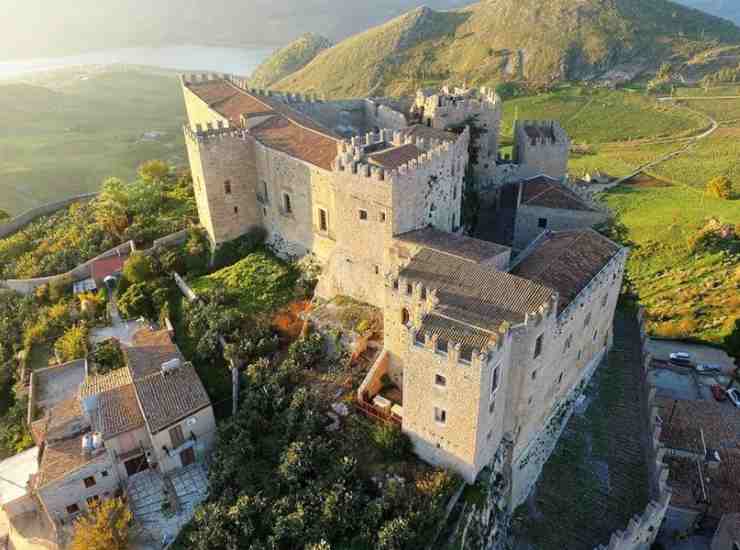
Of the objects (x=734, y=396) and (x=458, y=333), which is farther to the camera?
(x=734, y=396)

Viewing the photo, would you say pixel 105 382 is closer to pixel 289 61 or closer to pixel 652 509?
pixel 652 509

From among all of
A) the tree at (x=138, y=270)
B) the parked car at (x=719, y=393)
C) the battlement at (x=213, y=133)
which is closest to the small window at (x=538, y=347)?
the parked car at (x=719, y=393)

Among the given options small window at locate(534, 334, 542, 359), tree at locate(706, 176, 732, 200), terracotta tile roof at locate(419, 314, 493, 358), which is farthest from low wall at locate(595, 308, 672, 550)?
tree at locate(706, 176, 732, 200)

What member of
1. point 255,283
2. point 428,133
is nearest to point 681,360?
point 428,133

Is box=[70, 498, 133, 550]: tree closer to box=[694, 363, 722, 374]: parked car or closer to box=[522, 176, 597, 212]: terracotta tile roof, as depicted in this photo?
box=[522, 176, 597, 212]: terracotta tile roof

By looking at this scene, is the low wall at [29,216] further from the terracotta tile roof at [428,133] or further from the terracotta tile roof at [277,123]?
the terracotta tile roof at [428,133]
